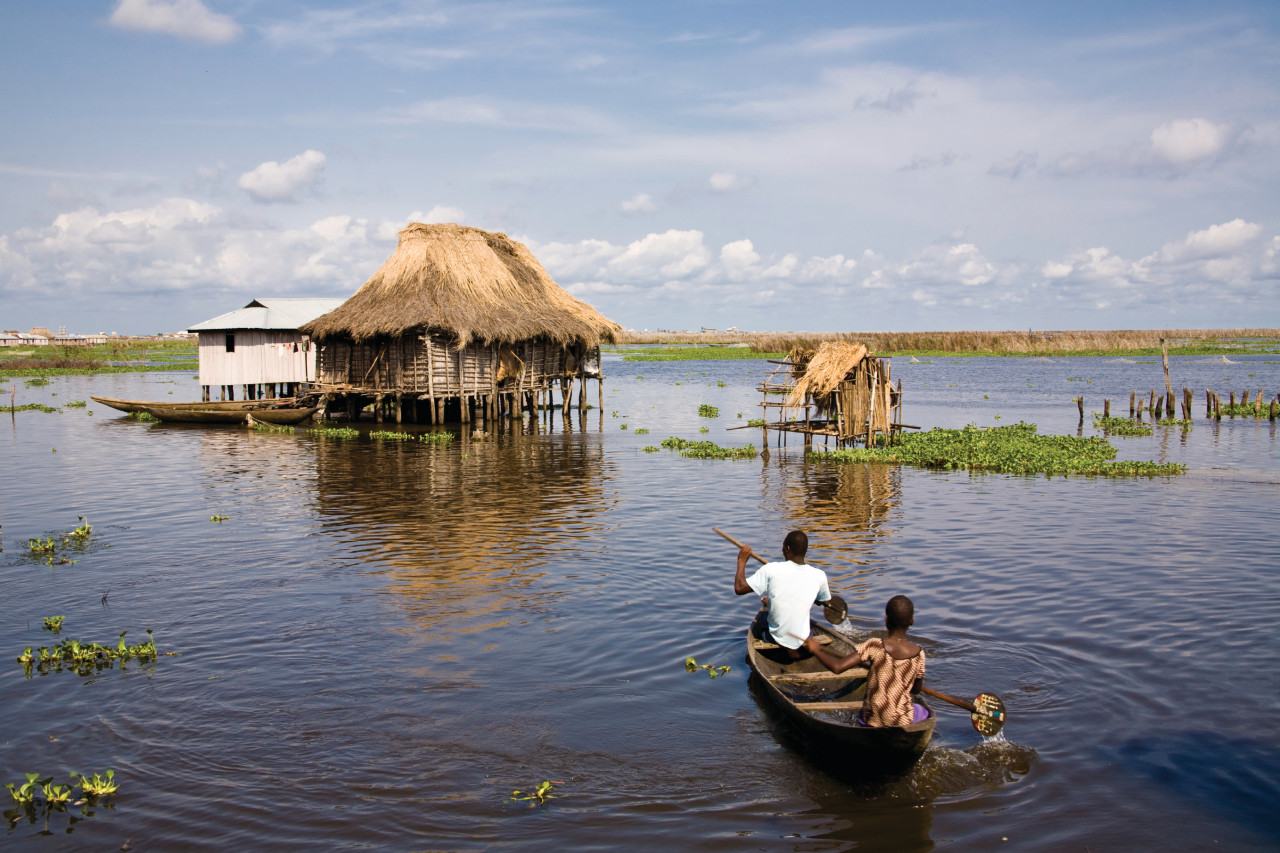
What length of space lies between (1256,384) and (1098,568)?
169ft

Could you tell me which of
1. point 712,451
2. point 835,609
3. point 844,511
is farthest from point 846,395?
point 835,609

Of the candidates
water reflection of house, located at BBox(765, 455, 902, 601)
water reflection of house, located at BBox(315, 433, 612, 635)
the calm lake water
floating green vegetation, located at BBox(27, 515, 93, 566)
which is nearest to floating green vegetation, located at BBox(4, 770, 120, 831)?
the calm lake water

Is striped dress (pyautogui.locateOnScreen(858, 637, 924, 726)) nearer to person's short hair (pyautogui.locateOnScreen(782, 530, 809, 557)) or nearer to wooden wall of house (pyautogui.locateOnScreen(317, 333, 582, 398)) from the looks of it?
person's short hair (pyautogui.locateOnScreen(782, 530, 809, 557))

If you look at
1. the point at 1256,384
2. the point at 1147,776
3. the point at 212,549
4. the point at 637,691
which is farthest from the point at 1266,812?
the point at 1256,384

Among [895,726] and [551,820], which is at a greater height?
[895,726]

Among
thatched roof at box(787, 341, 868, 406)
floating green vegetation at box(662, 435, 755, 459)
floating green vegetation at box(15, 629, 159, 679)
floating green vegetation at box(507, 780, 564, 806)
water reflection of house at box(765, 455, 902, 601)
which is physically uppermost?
thatched roof at box(787, 341, 868, 406)

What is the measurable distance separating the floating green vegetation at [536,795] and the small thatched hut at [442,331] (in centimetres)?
2308

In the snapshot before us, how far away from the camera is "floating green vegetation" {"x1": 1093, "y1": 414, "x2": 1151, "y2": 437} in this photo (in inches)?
1172

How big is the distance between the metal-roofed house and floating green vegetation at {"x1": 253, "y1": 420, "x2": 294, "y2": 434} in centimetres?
428

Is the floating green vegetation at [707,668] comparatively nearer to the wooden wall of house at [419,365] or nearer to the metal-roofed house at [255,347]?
the wooden wall of house at [419,365]

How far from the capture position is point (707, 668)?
9.48m

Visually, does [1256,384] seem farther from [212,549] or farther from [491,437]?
[212,549]

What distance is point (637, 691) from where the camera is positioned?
29.0 feet

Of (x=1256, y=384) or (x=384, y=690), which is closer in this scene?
(x=384, y=690)
